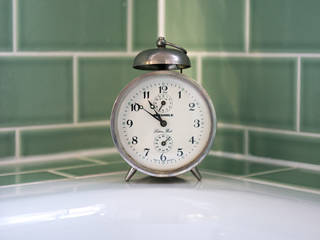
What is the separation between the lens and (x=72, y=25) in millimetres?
1332

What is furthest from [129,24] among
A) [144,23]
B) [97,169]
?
[97,169]

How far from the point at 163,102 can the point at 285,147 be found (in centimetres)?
34

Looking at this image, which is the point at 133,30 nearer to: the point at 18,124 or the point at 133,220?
the point at 18,124

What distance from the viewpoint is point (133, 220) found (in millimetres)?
950

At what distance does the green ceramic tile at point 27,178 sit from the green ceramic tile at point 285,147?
0.47 m

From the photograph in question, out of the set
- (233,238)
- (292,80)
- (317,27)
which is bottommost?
(233,238)

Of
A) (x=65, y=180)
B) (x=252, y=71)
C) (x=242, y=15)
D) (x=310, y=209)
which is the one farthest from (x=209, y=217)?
(x=242, y=15)

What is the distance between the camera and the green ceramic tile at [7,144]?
1246 millimetres

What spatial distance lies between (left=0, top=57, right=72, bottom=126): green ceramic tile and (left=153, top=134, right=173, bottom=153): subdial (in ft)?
1.24

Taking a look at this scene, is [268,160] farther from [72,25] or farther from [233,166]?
[72,25]

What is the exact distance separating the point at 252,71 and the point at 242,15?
0.46 ft

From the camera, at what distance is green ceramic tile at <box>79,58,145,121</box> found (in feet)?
4.49

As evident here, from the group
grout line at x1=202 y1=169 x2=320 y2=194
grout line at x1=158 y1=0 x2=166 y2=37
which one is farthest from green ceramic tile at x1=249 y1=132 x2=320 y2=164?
grout line at x1=158 y1=0 x2=166 y2=37

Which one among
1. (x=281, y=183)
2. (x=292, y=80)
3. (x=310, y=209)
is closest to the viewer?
(x=310, y=209)
